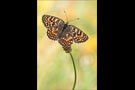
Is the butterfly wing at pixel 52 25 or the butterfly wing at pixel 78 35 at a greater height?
the butterfly wing at pixel 52 25

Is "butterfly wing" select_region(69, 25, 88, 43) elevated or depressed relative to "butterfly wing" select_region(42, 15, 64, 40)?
depressed

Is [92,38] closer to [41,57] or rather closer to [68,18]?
[68,18]

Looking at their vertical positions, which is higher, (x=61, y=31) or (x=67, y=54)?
(x=61, y=31)

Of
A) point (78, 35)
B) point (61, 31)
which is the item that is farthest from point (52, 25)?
point (78, 35)

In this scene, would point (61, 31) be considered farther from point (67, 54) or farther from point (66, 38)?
point (67, 54)

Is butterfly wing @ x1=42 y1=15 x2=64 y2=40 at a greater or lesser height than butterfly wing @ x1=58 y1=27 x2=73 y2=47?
greater
